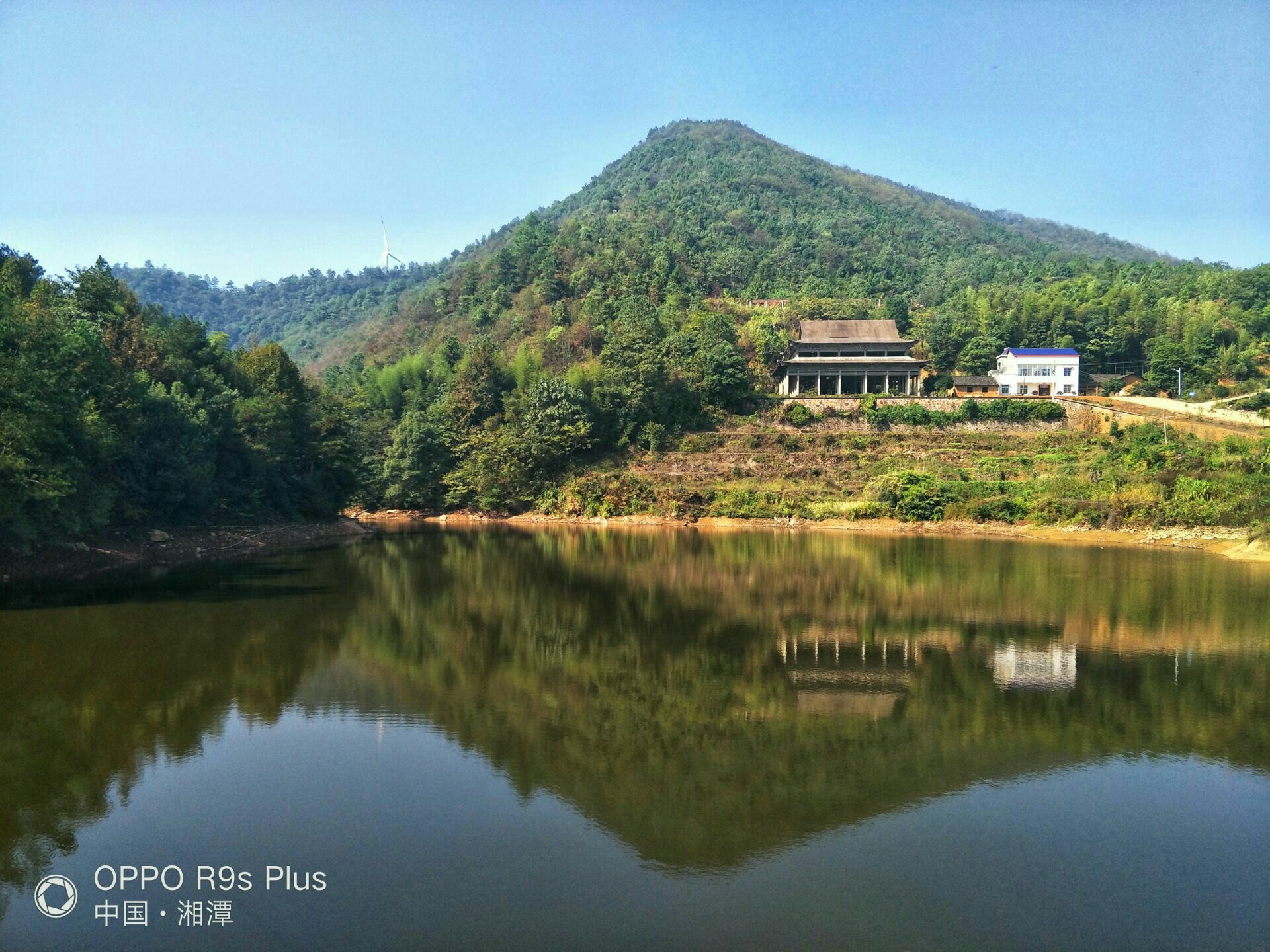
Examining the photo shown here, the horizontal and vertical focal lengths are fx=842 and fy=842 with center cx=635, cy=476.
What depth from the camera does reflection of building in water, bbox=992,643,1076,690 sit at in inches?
544

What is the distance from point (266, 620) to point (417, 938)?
494 inches

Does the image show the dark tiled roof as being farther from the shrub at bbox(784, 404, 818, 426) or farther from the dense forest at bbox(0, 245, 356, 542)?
the dense forest at bbox(0, 245, 356, 542)

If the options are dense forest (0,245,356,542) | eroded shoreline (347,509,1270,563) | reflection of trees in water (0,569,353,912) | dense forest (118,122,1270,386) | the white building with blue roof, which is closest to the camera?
reflection of trees in water (0,569,353,912)

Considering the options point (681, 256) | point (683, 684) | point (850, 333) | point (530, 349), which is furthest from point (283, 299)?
point (683, 684)

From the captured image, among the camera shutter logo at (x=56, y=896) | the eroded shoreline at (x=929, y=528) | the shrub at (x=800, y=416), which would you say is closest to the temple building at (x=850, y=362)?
the shrub at (x=800, y=416)

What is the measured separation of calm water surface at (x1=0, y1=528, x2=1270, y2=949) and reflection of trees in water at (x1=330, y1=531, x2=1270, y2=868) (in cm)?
7

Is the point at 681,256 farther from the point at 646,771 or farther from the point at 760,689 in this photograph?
the point at 646,771

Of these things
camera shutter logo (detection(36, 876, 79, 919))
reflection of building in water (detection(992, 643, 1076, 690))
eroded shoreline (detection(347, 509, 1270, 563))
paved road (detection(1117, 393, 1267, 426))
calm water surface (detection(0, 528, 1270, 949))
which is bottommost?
eroded shoreline (detection(347, 509, 1270, 563))

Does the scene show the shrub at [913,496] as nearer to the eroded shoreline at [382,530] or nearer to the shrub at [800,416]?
the eroded shoreline at [382,530]

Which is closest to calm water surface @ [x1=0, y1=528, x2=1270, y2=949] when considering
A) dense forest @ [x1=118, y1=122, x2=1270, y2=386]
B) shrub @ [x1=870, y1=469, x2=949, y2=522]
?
shrub @ [x1=870, y1=469, x2=949, y2=522]

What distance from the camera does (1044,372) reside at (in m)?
55.7

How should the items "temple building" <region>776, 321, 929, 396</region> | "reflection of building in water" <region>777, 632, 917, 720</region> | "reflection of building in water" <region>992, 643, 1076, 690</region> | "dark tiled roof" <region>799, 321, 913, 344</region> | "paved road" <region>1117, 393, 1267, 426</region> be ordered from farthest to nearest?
"dark tiled roof" <region>799, 321, 913, 344</region> → "temple building" <region>776, 321, 929, 396</region> → "paved road" <region>1117, 393, 1267, 426</region> → "reflection of building in water" <region>992, 643, 1076, 690</region> → "reflection of building in water" <region>777, 632, 917, 720</region>

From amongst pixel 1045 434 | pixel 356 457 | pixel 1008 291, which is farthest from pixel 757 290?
pixel 356 457

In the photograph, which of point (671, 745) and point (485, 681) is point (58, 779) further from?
point (671, 745)
